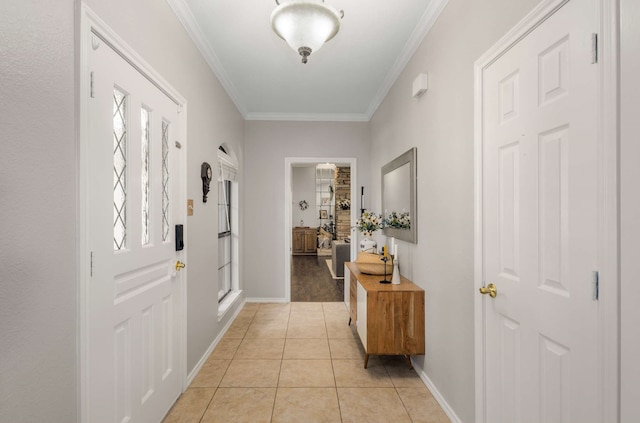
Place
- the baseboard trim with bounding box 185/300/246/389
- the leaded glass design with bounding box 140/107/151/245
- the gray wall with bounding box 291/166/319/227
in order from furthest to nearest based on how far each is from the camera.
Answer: the gray wall with bounding box 291/166/319/227, the baseboard trim with bounding box 185/300/246/389, the leaded glass design with bounding box 140/107/151/245

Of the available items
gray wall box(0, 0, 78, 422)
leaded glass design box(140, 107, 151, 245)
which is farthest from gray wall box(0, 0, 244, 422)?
leaded glass design box(140, 107, 151, 245)

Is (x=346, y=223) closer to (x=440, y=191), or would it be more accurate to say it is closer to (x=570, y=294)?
(x=440, y=191)

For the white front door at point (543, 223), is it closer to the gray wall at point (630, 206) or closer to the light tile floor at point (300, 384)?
the gray wall at point (630, 206)

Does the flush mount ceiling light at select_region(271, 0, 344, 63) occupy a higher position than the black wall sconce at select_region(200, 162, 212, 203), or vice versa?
the flush mount ceiling light at select_region(271, 0, 344, 63)

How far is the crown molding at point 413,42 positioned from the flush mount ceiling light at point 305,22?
0.81 meters

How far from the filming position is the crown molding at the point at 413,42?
214 cm

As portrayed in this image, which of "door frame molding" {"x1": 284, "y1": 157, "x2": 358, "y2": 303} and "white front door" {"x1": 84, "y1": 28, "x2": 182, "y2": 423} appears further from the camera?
"door frame molding" {"x1": 284, "y1": 157, "x2": 358, "y2": 303}

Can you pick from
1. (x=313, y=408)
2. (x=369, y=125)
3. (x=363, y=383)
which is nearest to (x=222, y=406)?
(x=313, y=408)

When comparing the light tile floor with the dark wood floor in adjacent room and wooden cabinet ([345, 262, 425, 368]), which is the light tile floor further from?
the dark wood floor in adjacent room

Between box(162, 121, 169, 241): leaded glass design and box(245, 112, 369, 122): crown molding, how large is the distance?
→ 2596 mm

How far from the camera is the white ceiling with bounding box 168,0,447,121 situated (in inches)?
87.6

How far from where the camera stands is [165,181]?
6.72ft

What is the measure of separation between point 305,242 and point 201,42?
25.4ft

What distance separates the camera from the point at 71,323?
1.19 meters
